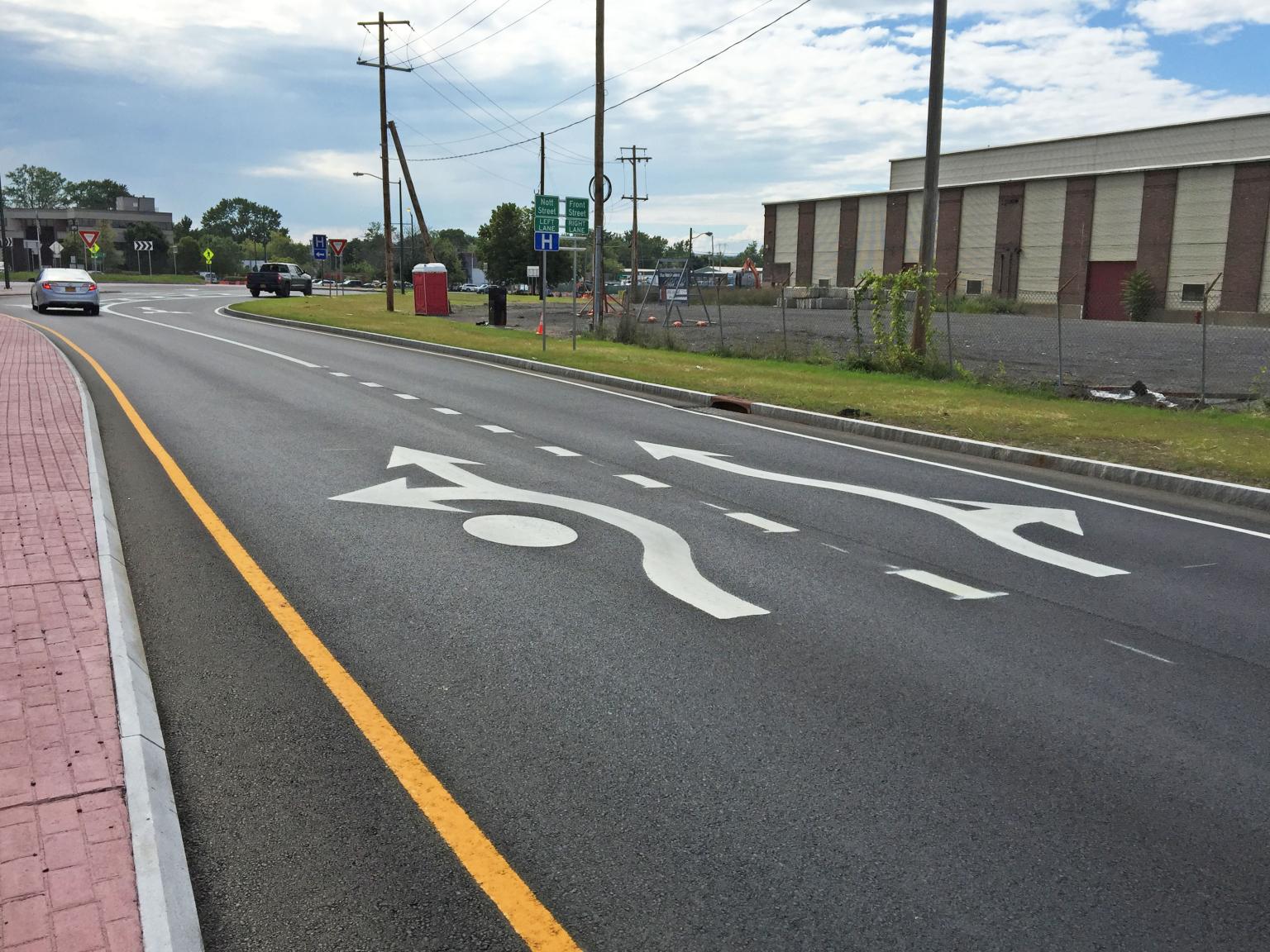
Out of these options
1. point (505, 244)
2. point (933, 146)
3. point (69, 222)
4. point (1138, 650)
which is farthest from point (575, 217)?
point (69, 222)

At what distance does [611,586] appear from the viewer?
21.2ft

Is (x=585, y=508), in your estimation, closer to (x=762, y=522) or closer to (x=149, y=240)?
(x=762, y=522)

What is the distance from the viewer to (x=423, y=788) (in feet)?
13.1

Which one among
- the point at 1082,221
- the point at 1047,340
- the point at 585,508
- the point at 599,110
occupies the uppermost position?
the point at 599,110

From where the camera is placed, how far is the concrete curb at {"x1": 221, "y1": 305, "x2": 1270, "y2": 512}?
33.3 ft

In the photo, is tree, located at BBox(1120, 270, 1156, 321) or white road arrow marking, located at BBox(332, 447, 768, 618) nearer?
white road arrow marking, located at BBox(332, 447, 768, 618)

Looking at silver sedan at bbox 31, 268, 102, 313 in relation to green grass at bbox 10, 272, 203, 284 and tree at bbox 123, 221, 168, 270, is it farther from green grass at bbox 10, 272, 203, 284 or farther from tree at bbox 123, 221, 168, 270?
tree at bbox 123, 221, 168, 270

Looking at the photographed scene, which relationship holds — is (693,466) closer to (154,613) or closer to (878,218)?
(154,613)

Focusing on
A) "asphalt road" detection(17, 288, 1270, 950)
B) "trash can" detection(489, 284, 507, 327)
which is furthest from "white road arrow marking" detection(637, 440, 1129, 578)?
"trash can" detection(489, 284, 507, 327)

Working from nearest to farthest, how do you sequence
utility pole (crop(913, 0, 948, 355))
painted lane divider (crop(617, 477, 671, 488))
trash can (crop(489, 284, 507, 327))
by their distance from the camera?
painted lane divider (crop(617, 477, 671, 488))
utility pole (crop(913, 0, 948, 355))
trash can (crop(489, 284, 507, 327))

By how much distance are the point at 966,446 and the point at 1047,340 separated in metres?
21.0

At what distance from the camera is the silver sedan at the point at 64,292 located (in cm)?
3497

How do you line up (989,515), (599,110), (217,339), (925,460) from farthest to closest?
(599,110) → (217,339) → (925,460) → (989,515)

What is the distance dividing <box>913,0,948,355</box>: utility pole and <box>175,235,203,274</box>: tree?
116 metres
